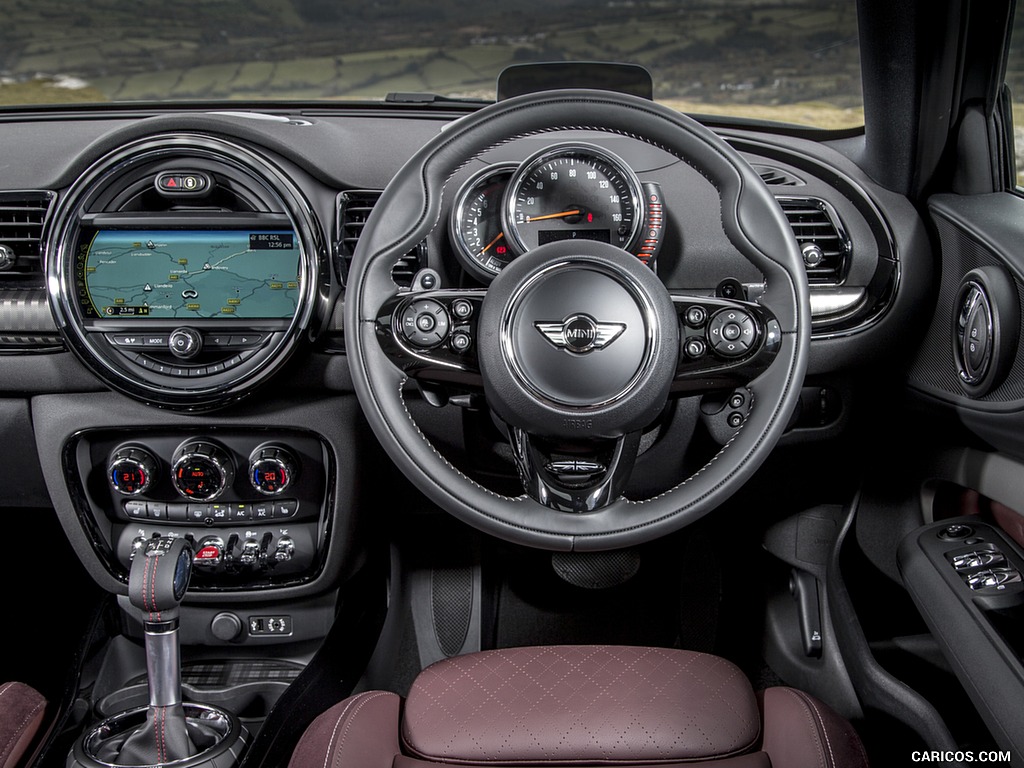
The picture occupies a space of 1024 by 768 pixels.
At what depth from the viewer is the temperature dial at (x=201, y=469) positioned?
70.0 inches

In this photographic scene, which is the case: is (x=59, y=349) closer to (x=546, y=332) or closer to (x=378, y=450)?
(x=378, y=450)

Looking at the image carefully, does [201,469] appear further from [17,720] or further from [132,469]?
[17,720]

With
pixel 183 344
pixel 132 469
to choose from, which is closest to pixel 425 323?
pixel 183 344

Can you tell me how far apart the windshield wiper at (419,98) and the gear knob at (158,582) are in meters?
1.20

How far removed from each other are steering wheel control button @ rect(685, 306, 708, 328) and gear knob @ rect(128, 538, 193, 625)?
91 centimetres

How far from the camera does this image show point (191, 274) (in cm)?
170

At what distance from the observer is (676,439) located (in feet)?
5.82

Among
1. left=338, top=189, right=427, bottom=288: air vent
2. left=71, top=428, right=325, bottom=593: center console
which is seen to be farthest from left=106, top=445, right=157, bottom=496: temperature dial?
left=338, top=189, right=427, bottom=288: air vent

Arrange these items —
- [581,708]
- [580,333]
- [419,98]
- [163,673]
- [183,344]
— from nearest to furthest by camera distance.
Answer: [580,333] < [581,708] < [163,673] < [183,344] < [419,98]

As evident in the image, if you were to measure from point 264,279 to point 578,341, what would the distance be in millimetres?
738

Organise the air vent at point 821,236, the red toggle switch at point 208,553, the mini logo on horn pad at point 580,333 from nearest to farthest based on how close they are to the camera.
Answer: the mini logo on horn pad at point 580,333 < the air vent at point 821,236 < the red toggle switch at point 208,553

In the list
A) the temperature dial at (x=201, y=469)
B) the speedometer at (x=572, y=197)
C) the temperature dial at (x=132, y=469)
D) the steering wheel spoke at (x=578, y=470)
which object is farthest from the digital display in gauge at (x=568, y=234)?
the temperature dial at (x=132, y=469)

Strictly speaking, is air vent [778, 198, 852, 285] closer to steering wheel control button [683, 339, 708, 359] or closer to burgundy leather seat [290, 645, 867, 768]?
steering wheel control button [683, 339, 708, 359]

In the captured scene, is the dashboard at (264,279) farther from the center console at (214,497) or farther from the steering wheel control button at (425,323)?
the steering wheel control button at (425,323)
